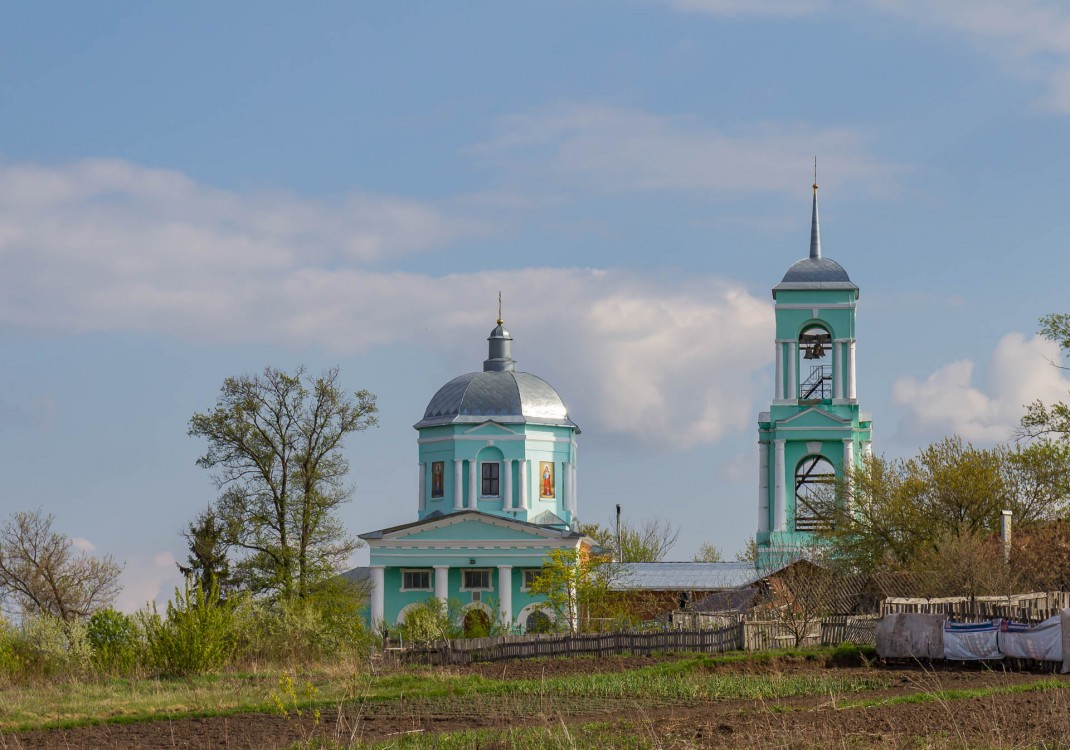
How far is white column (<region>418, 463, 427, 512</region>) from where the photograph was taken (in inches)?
2484

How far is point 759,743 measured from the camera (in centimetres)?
1421

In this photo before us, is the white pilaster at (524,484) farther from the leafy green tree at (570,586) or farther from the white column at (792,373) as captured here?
the white column at (792,373)

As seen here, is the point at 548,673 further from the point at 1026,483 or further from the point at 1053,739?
the point at 1026,483

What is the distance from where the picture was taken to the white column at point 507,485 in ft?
203

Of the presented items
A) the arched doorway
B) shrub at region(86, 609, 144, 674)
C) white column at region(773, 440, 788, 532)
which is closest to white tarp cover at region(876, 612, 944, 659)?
shrub at region(86, 609, 144, 674)

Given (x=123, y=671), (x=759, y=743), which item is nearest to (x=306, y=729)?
(x=759, y=743)

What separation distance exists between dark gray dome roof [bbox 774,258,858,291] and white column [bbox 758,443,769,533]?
19.2 feet

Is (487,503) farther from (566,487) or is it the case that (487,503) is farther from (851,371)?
(851,371)

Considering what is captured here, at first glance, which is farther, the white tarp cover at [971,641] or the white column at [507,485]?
the white column at [507,485]

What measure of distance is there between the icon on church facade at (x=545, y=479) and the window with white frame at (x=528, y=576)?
16.1 feet

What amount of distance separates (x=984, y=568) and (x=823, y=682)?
1222cm

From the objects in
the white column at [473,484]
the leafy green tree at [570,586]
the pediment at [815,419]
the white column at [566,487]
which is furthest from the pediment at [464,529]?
the pediment at [815,419]

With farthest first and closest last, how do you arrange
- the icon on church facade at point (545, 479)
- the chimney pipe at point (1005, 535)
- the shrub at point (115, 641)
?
the icon on church facade at point (545, 479)
the chimney pipe at point (1005, 535)
the shrub at point (115, 641)

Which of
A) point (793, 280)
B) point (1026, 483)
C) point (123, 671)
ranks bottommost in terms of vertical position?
→ point (123, 671)
